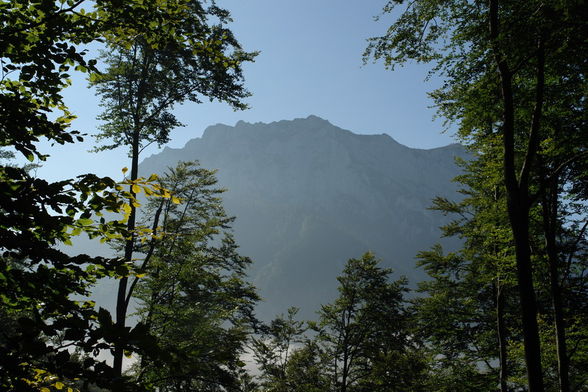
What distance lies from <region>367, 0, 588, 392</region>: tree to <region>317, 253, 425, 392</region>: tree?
38.0 feet

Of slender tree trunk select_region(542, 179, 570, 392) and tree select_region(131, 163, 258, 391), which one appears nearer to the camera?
slender tree trunk select_region(542, 179, 570, 392)

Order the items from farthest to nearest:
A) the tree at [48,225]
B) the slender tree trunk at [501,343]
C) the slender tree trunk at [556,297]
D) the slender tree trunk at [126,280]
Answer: the slender tree trunk at [501,343]
the slender tree trunk at [556,297]
the slender tree trunk at [126,280]
the tree at [48,225]

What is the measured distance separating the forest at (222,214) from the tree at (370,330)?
99 millimetres

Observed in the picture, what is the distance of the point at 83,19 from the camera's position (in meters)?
3.06

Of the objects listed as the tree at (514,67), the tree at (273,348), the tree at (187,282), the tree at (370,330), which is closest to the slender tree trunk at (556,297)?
the tree at (514,67)

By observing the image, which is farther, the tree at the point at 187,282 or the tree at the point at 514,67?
the tree at the point at 187,282

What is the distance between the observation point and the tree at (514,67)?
18.4 ft

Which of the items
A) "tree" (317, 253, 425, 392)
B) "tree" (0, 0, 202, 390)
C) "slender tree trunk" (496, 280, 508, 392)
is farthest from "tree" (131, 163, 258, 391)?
"slender tree trunk" (496, 280, 508, 392)

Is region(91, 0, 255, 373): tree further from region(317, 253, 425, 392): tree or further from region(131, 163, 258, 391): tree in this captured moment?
region(317, 253, 425, 392): tree

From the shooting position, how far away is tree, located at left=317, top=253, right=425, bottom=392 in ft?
54.0

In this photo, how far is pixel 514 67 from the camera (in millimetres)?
6449

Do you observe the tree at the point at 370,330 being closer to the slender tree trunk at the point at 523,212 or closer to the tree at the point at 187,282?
the tree at the point at 187,282

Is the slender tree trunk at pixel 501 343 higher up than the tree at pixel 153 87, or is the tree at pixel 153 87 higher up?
the tree at pixel 153 87

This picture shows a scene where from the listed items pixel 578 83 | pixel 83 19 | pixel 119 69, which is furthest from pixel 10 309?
pixel 578 83
